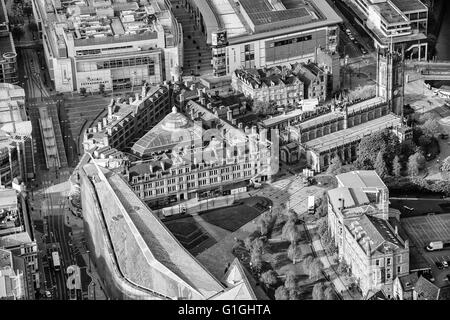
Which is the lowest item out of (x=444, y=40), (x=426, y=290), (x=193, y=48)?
(x=426, y=290)

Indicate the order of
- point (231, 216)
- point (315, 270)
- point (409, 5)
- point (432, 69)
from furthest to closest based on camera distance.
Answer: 1. point (409, 5)
2. point (432, 69)
3. point (231, 216)
4. point (315, 270)

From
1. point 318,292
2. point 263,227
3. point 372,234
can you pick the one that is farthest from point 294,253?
point 318,292

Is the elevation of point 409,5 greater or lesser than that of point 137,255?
greater

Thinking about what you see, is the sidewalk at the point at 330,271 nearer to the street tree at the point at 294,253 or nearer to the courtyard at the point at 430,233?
the street tree at the point at 294,253

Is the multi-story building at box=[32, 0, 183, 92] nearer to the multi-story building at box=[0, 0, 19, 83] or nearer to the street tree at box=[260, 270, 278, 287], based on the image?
the multi-story building at box=[0, 0, 19, 83]

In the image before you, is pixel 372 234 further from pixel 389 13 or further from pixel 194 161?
pixel 389 13

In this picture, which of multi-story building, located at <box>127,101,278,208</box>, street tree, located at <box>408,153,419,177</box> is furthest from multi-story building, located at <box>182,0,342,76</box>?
street tree, located at <box>408,153,419,177</box>

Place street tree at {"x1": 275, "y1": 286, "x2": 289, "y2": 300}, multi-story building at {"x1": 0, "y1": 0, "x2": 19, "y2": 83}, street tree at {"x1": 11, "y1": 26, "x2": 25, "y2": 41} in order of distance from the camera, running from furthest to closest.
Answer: street tree at {"x1": 11, "y1": 26, "x2": 25, "y2": 41} → multi-story building at {"x1": 0, "y1": 0, "x2": 19, "y2": 83} → street tree at {"x1": 275, "y1": 286, "x2": 289, "y2": 300}
